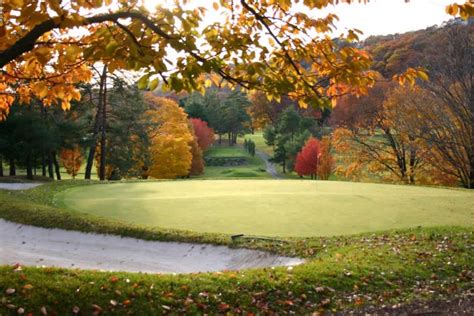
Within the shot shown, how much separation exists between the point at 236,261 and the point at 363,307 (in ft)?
10.6

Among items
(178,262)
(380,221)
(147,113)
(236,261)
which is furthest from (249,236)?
(147,113)

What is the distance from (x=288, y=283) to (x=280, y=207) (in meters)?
5.52

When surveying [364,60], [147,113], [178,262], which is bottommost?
[178,262]

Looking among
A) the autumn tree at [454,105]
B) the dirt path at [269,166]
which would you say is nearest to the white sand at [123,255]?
the autumn tree at [454,105]

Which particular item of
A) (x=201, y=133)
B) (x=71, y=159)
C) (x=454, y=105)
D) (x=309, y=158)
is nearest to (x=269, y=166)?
(x=201, y=133)

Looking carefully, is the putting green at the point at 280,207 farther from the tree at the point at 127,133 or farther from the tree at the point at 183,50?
the tree at the point at 127,133

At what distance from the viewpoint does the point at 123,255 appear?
32.0 ft

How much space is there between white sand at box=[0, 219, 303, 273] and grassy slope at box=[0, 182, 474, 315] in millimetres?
277

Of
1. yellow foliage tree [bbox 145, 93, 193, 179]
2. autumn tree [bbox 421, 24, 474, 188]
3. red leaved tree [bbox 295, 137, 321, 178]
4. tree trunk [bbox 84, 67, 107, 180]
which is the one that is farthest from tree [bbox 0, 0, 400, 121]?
red leaved tree [bbox 295, 137, 321, 178]

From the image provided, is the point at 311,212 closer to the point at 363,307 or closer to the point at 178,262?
the point at 178,262

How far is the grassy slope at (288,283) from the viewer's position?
19.5ft

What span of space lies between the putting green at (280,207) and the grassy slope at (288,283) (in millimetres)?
1152

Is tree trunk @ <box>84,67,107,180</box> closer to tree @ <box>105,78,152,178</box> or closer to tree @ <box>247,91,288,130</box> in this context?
tree @ <box>105,78,152,178</box>

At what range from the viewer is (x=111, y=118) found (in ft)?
113
